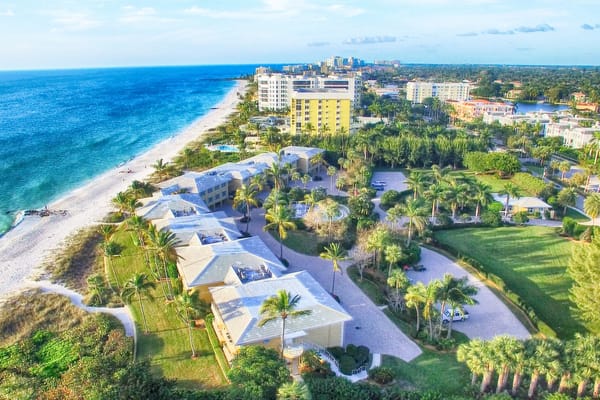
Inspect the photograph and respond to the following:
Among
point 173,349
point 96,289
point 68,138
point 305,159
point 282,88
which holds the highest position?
point 282,88

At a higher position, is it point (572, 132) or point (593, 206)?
point (572, 132)

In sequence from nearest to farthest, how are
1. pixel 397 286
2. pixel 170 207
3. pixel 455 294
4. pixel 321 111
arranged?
pixel 455 294 → pixel 397 286 → pixel 170 207 → pixel 321 111

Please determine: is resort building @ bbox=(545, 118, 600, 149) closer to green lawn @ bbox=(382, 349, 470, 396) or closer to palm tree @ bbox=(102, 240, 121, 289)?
green lawn @ bbox=(382, 349, 470, 396)

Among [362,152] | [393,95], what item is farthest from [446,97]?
[362,152]

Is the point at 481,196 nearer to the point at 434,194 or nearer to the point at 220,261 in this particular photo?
the point at 434,194

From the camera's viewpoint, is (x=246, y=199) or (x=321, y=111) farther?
(x=321, y=111)

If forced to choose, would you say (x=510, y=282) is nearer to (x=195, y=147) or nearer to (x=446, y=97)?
(x=195, y=147)

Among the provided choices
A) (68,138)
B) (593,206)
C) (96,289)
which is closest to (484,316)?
(593,206)
